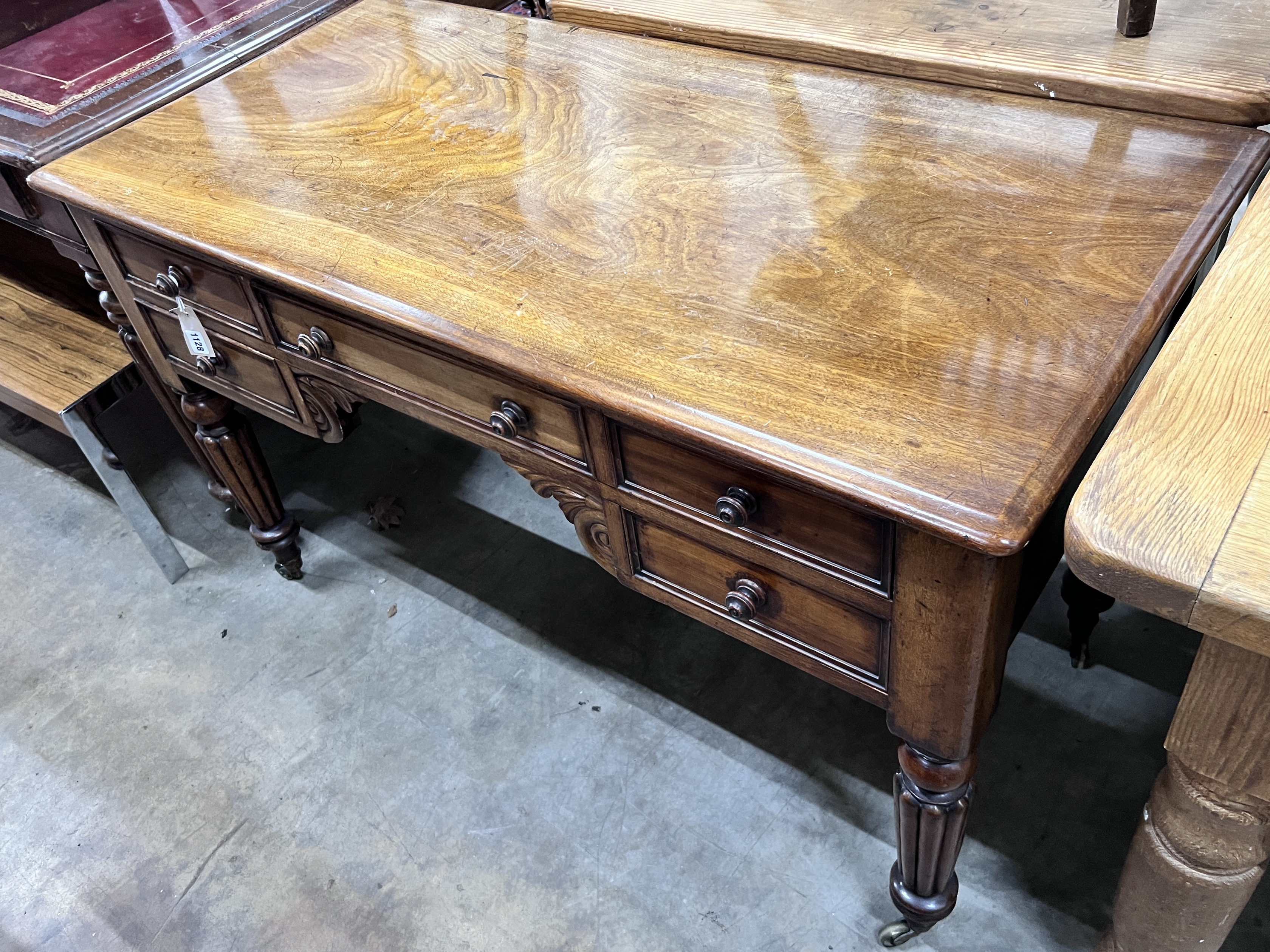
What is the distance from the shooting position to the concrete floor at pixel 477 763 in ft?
4.29

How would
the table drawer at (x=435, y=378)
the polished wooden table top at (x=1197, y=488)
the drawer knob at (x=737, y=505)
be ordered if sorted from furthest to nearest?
the table drawer at (x=435, y=378), the drawer knob at (x=737, y=505), the polished wooden table top at (x=1197, y=488)

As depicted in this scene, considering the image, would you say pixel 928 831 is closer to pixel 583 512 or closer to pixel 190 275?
pixel 583 512

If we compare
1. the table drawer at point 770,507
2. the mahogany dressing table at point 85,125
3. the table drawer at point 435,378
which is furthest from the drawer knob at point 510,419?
the mahogany dressing table at point 85,125

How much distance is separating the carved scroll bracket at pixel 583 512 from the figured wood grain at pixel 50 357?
921 millimetres

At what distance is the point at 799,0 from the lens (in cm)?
137

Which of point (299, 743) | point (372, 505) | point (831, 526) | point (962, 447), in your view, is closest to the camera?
point (962, 447)

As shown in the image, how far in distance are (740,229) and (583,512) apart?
0.34m

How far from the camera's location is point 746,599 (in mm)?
1000

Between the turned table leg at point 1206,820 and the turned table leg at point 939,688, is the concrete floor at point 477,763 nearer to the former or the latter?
the turned table leg at point 939,688

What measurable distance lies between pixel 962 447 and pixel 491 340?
43 cm

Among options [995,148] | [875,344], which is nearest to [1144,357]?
[995,148]

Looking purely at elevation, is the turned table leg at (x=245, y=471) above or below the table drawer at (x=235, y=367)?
below

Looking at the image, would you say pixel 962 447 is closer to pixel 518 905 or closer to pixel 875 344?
pixel 875 344

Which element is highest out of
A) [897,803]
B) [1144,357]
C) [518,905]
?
[1144,357]
